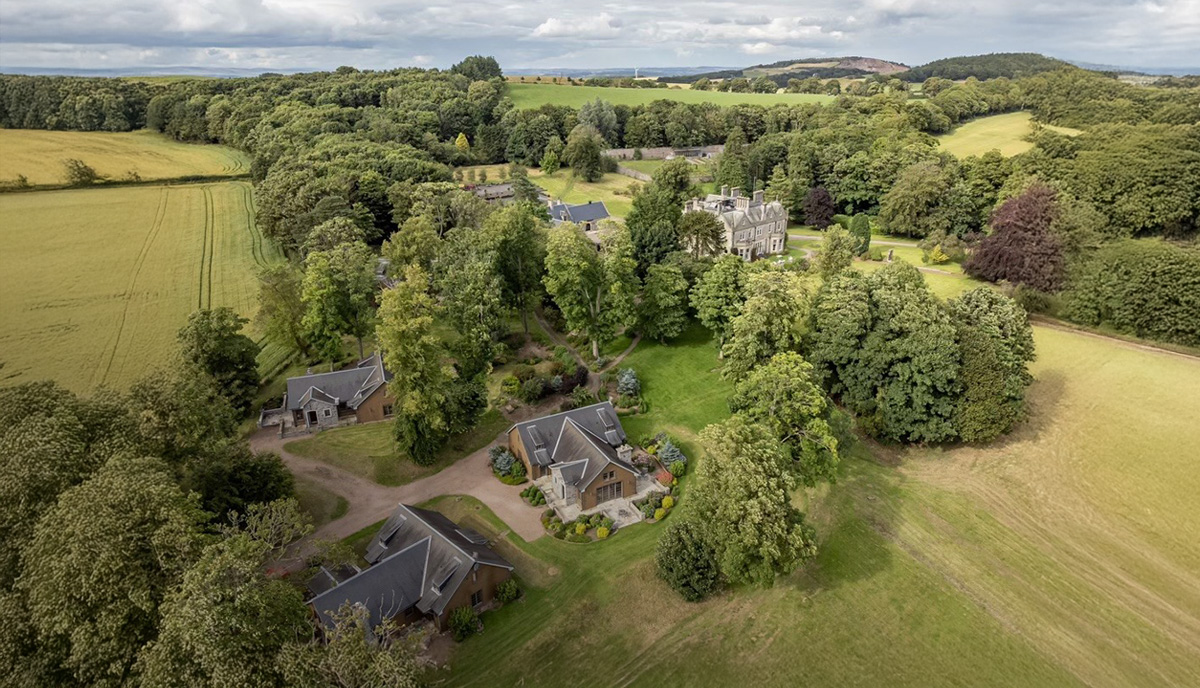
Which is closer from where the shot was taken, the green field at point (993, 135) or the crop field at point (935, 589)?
the crop field at point (935, 589)

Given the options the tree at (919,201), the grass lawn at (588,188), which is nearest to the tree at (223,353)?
the grass lawn at (588,188)

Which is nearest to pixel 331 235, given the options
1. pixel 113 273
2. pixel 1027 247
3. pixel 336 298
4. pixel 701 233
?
pixel 336 298

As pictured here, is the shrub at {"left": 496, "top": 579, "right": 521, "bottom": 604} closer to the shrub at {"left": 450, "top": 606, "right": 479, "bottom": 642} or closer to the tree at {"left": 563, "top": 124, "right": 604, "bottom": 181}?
the shrub at {"left": 450, "top": 606, "right": 479, "bottom": 642}

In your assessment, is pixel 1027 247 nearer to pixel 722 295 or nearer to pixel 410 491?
pixel 722 295

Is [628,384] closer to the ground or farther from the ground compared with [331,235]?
closer to the ground

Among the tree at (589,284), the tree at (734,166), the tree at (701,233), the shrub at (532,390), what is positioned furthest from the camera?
the tree at (734,166)

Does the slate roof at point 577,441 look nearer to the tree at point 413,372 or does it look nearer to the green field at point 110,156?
the tree at point 413,372

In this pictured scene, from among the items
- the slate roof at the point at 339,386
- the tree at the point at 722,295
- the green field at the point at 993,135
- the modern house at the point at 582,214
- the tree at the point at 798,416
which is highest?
the green field at the point at 993,135

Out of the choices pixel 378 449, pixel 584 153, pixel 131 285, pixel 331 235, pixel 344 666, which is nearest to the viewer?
pixel 344 666
